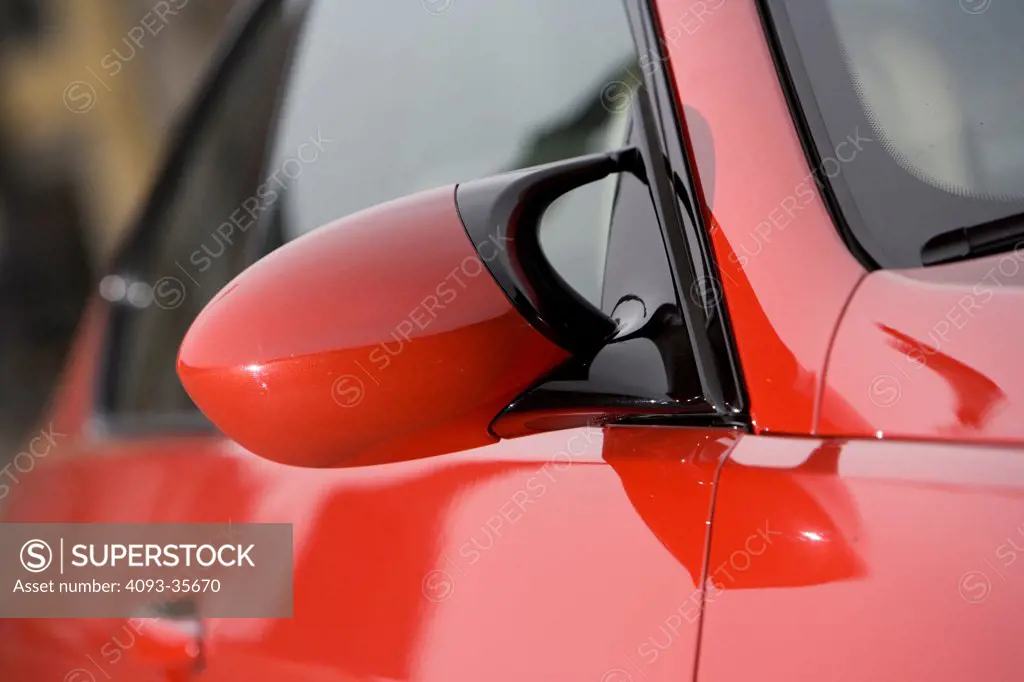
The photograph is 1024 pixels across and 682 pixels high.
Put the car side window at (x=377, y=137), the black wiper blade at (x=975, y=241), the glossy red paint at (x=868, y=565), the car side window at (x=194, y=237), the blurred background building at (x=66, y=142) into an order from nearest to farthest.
Result: the glossy red paint at (x=868, y=565)
the black wiper blade at (x=975, y=241)
the car side window at (x=377, y=137)
the car side window at (x=194, y=237)
the blurred background building at (x=66, y=142)

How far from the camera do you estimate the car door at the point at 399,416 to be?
0.74 m

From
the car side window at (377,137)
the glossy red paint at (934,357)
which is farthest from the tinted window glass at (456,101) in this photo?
the glossy red paint at (934,357)

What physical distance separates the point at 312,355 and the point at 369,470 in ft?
0.96

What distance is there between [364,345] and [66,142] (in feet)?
16.1

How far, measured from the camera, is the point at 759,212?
73cm

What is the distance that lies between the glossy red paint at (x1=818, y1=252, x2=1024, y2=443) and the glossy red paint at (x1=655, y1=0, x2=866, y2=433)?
2cm

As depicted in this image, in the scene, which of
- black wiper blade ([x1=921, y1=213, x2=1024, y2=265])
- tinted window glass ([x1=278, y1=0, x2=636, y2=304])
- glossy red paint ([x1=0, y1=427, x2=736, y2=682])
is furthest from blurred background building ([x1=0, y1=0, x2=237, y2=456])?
black wiper blade ([x1=921, y1=213, x2=1024, y2=265])

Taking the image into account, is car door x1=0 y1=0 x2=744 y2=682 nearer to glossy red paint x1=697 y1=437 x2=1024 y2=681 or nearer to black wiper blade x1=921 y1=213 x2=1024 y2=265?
glossy red paint x1=697 y1=437 x2=1024 y2=681

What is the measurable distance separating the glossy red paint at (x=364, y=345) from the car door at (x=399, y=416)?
42 millimetres

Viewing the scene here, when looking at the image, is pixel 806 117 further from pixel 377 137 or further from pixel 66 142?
pixel 66 142

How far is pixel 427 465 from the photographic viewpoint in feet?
2.95

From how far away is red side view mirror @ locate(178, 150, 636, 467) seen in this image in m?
0.70

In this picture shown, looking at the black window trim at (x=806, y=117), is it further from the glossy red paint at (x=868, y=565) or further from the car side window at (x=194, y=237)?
the car side window at (x=194, y=237)

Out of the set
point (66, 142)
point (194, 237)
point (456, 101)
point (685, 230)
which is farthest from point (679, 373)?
point (66, 142)
